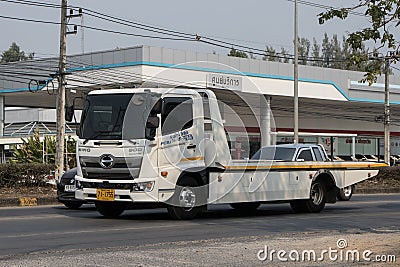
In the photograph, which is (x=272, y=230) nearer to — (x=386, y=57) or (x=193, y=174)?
(x=193, y=174)

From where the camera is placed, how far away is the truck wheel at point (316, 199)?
19641 mm

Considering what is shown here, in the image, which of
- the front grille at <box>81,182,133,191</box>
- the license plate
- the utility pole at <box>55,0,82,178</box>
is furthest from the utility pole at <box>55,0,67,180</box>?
the front grille at <box>81,182,133,191</box>

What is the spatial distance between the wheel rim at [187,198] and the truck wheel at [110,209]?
167 cm

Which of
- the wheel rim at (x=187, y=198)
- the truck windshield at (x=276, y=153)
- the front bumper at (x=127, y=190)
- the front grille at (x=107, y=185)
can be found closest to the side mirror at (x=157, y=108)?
the front bumper at (x=127, y=190)

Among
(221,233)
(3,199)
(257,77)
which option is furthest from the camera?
(257,77)

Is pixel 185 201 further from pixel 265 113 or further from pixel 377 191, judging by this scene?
pixel 265 113

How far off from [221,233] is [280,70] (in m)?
36.9

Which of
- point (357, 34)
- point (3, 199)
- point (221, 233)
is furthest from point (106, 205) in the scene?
point (357, 34)

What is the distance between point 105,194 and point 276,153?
250 inches

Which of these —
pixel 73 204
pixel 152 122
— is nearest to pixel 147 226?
pixel 152 122

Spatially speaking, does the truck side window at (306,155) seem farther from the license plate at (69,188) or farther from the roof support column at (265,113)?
the roof support column at (265,113)

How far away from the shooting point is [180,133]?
54.0 ft

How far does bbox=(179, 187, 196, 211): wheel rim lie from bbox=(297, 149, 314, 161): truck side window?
17.0 feet

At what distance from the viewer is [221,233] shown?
14.2m
